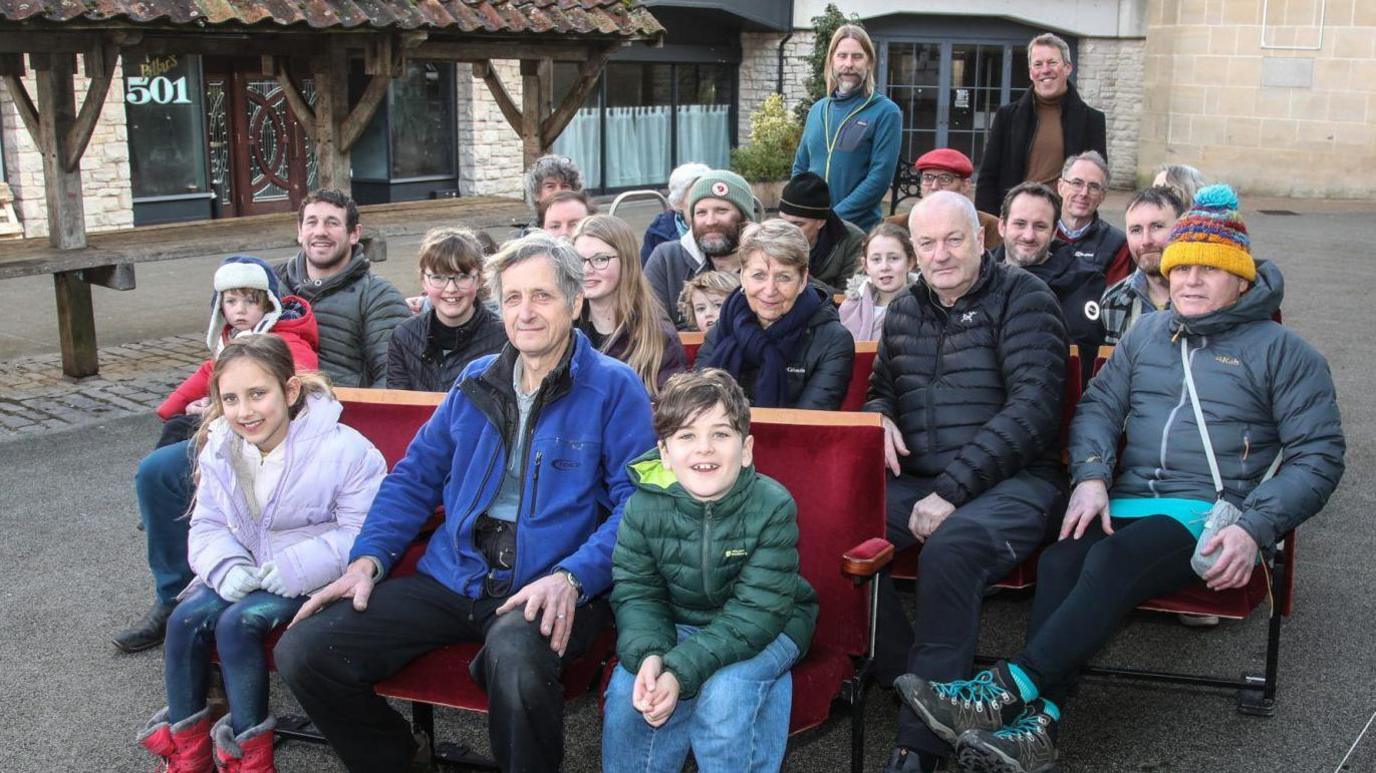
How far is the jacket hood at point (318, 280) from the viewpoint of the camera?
5.45 meters

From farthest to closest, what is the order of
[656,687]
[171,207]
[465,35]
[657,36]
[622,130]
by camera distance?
1. [622,130]
2. [171,207]
3. [657,36]
4. [465,35]
5. [656,687]

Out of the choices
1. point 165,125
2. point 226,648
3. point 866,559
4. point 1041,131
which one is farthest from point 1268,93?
point 226,648

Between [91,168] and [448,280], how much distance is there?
1133 cm

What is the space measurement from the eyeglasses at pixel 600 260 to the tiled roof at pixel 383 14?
452 cm

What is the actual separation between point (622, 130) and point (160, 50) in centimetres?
1214

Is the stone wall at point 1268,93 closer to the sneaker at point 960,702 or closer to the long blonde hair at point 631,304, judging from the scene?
the long blonde hair at point 631,304

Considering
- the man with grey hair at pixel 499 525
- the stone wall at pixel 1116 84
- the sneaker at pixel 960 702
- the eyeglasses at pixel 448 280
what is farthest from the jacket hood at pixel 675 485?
the stone wall at pixel 1116 84

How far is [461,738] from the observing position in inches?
165

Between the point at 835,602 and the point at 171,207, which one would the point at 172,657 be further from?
the point at 171,207

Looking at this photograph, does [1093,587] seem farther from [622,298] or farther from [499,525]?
[622,298]

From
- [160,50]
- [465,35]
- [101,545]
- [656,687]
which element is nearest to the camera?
[656,687]

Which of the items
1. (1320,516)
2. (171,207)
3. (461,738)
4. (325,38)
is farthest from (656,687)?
(171,207)

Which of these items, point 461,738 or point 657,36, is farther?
point 657,36

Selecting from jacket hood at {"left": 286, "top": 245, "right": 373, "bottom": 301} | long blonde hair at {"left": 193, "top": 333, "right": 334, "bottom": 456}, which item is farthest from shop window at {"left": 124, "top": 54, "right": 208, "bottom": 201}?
long blonde hair at {"left": 193, "top": 333, "right": 334, "bottom": 456}
